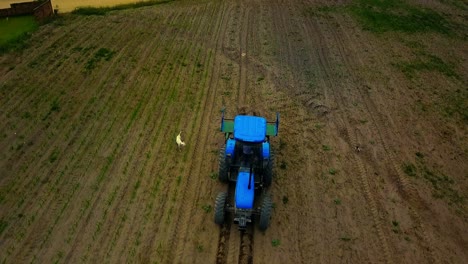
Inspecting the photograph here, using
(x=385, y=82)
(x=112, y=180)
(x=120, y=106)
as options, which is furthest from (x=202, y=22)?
(x=112, y=180)

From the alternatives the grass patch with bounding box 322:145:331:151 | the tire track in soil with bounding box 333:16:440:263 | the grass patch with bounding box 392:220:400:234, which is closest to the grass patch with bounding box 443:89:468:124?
the tire track in soil with bounding box 333:16:440:263

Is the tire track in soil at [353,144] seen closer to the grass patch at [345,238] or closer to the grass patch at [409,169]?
the grass patch at [345,238]

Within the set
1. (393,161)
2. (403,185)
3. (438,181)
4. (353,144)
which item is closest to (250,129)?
(353,144)

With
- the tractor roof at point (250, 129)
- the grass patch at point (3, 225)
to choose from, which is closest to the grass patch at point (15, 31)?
the grass patch at point (3, 225)

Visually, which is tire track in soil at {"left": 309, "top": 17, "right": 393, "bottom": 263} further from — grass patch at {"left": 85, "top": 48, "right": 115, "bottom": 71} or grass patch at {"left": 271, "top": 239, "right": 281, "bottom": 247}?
grass patch at {"left": 85, "top": 48, "right": 115, "bottom": 71}

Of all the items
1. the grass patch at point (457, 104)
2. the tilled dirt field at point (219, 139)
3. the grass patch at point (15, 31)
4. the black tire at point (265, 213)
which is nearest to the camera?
the black tire at point (265, 213)

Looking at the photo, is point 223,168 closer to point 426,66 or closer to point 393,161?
point 393,161

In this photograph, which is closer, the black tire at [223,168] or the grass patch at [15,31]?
the black tire at [223,168]
